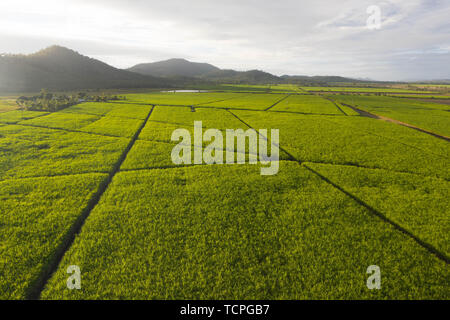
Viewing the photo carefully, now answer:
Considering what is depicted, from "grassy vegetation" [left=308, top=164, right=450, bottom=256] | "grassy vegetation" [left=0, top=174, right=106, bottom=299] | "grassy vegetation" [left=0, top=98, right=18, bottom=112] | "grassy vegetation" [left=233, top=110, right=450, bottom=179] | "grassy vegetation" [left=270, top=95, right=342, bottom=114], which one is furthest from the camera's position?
"grassy vegetation" [left=270, top=95, right=342, bottom=114]

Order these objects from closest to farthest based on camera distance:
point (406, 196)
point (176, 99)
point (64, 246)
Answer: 1. point (64, 246)
2. point (406, 196)
3. point (176, 99)

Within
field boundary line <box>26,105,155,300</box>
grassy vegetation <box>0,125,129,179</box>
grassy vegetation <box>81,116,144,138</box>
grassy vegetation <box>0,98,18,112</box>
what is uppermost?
grassy vegetation <box>0,98,18,112</box>

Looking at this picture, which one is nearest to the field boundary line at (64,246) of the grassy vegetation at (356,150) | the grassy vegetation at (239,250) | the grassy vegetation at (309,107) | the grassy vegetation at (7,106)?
the grassy vegetation at (239,250)

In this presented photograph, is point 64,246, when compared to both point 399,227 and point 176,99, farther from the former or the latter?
point 176,99

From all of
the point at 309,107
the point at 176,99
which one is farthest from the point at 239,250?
the point at 176,99

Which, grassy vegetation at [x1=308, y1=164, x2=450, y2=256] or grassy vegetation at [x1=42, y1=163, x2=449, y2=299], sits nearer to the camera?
grassy vegetation at [x1=42, y1=163, x2=449, y2=299]

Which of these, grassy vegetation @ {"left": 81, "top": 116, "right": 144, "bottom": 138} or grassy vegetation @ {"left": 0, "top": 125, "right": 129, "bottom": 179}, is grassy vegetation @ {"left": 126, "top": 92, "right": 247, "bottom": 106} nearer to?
grassy vegetation @ {"left": 81, "top": 116, "right": 144, "bottom": 138}

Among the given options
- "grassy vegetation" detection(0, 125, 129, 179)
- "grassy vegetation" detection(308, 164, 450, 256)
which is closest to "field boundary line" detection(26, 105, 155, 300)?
"grassy vegetation" detection(0, 125, 129, 179)
